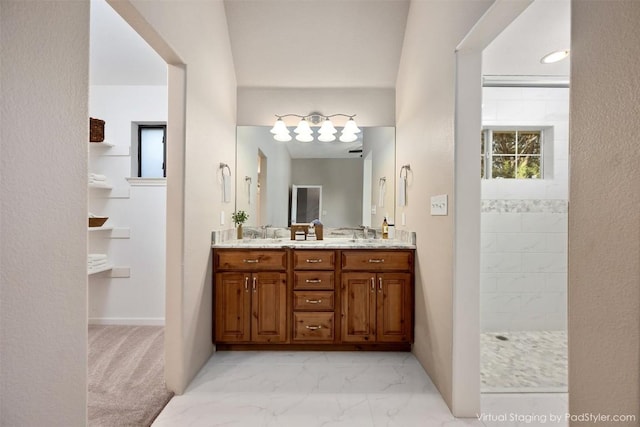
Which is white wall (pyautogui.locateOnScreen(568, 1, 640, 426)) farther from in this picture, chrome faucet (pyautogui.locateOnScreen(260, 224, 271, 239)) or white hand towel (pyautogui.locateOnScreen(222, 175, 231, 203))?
chrome faucet (pyautogui.locateOnScreen(260, 224, 271, 239))

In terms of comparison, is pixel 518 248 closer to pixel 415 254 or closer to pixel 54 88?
pixel 415 254

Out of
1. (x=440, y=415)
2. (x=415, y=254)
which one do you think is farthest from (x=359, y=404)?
(x=415, y=254)

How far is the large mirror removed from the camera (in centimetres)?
327

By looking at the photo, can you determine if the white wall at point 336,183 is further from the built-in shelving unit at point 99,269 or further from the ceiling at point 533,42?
the built-in shelving unit at point 99,269

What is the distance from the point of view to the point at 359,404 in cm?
195

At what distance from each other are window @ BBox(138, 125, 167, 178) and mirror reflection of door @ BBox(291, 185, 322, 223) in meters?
1.35

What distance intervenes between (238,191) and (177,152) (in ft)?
3.87

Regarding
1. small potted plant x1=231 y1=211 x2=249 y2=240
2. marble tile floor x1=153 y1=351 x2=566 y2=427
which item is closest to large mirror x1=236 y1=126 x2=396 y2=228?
small potted plant x1=231 y1=211 x2=249 y2=240

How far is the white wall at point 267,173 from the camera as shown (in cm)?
320

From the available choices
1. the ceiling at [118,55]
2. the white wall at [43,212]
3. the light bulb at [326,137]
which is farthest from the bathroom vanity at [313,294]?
the ceiling at [118,55]

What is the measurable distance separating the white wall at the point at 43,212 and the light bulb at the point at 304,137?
2.19 meters

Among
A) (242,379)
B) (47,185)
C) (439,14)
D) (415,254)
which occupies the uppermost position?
(439,14)

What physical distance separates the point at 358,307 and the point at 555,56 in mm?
2309

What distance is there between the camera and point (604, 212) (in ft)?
2.94
